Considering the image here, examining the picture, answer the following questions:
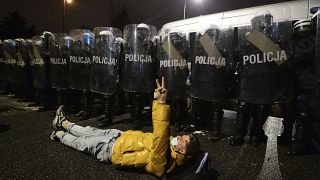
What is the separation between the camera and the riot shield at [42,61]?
6.88 metres

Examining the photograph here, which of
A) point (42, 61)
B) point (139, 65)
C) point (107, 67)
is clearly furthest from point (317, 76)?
point (42, 61)

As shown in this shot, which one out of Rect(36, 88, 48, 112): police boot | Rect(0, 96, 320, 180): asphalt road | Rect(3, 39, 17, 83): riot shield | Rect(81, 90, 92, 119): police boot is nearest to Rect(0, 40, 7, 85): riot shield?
Rect(3, 39, 17, 83): riot shield

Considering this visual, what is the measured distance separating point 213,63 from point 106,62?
2.17 m

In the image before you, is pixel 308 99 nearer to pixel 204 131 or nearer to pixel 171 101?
pixel 204 131

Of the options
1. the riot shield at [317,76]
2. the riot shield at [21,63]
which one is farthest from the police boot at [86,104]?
the riot shield at [317,76]

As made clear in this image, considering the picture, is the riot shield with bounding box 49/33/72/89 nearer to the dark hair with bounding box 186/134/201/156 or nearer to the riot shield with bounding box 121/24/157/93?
the riot shield with bounding box 121/24/157/93

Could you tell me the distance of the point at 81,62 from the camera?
6176 mm

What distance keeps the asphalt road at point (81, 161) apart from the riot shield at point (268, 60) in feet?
2.77

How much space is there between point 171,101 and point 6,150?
9.33 ft

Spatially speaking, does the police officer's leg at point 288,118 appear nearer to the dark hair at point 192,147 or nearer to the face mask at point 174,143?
the dark hair at point 192,147

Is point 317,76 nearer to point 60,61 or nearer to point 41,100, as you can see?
point 60,61

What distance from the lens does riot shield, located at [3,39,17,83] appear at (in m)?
8.48

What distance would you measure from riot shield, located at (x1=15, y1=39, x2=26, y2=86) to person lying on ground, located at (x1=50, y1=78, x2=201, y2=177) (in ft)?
16.1

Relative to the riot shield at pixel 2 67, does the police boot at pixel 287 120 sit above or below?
below
